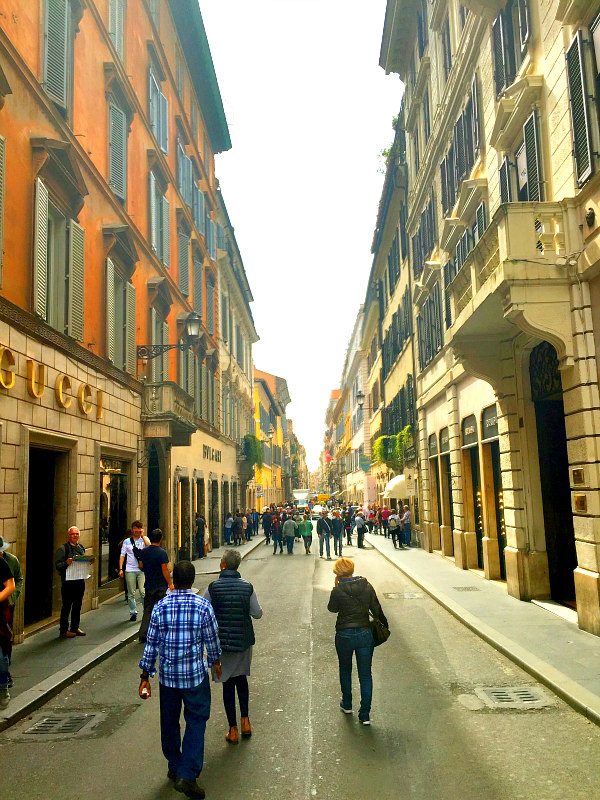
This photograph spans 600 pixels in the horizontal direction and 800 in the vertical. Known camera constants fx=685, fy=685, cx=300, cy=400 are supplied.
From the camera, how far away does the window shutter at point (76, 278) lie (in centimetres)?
1319

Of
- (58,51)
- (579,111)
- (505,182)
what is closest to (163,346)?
(58,51)

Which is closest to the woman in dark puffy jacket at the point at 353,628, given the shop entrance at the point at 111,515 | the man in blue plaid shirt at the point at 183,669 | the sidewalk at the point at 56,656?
the man in blue plaid shirt at the point at 183,669

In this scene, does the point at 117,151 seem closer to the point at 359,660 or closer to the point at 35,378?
the point at 35,378

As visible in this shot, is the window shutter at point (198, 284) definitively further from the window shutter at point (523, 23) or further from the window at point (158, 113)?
the window shutter at point (523, 23)

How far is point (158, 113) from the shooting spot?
21.9 meters

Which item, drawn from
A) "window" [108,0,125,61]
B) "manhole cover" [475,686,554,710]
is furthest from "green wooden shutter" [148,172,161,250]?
"manhole cover" [475,686,554,710]

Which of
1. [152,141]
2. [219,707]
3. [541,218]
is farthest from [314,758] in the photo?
[152,141]

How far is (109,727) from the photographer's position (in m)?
6.93

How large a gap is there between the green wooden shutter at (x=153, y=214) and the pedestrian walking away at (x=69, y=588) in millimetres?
11378

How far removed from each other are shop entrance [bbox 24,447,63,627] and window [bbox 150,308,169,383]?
7.02 metres

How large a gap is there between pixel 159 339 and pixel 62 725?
14860mm

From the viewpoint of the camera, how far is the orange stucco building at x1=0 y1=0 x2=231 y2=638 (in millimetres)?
10969

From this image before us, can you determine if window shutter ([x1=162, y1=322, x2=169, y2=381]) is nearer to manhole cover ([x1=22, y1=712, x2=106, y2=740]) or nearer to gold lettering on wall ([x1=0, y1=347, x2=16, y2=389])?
gold lettering on wall ([x1=0, y1=347, x2=16, y2=389])

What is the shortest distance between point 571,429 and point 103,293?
10.4m
